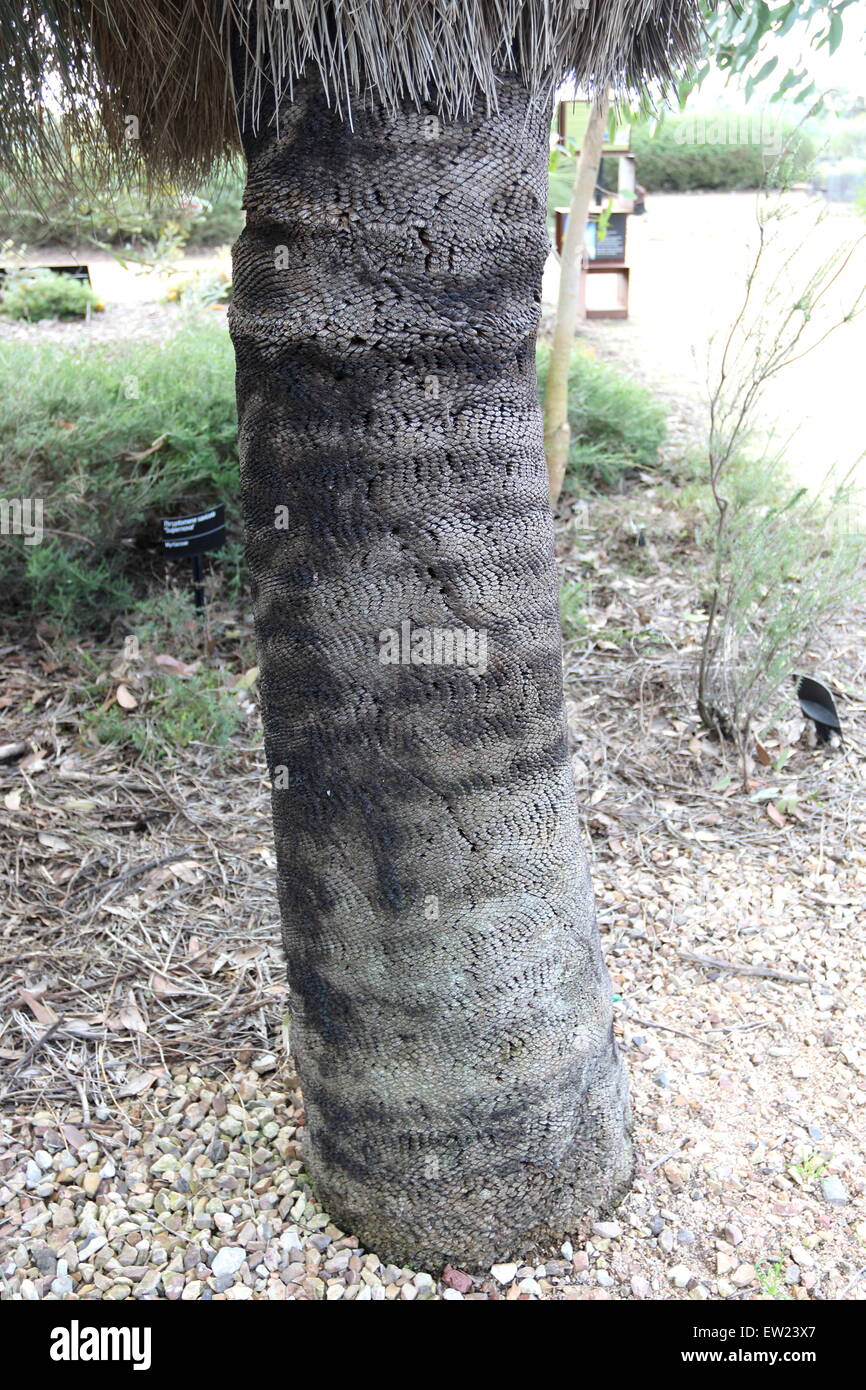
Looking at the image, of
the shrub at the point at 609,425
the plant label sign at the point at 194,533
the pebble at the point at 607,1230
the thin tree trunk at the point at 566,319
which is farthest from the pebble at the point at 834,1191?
Result: the shrub at the point at 609,425

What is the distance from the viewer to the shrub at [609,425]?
5.98m

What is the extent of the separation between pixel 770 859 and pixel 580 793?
2.18ft

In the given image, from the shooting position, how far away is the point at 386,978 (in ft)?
5.84

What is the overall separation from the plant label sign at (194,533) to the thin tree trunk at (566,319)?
6.12ft

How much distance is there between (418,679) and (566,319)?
4294 millimetres

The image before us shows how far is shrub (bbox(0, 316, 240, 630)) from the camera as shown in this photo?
4156 mm

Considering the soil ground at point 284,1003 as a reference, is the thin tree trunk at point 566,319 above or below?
above

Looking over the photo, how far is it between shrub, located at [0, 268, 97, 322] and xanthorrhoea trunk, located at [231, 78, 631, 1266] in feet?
23.1

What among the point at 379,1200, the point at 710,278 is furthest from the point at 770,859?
the point at 710,278

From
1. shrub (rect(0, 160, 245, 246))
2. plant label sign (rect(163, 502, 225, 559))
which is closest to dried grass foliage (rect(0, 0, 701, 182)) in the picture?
shrub (rect(0, 160, 245, 246))

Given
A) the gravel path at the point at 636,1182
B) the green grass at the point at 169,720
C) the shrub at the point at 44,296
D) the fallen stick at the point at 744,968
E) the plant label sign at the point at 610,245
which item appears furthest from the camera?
the plant label sign at the point at 610,245

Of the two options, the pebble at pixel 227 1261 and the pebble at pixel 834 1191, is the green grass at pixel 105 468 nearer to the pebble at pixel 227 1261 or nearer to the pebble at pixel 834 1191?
the pebble at pixel 227 1261

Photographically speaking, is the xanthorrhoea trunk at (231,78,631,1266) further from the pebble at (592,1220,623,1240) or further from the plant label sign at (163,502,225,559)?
the plant label sign at (163,502,225,559)

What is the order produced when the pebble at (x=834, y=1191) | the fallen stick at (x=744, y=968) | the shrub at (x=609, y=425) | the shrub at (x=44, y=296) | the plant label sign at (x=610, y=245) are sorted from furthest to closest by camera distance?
the plant label sign at (x=610, y=245), the shrub at (x=44, y=296), the shrub at (x=609, y=425), the fallen stick at (x=744, y=968), the pebble at (x=834, y=1191)
